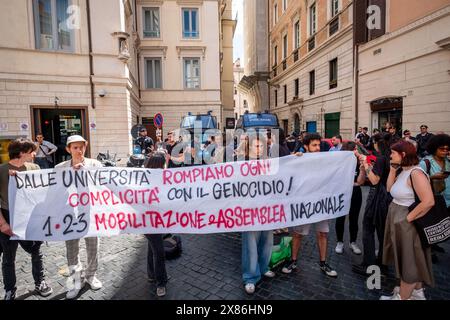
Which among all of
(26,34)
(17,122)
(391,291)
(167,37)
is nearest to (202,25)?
(167,37)

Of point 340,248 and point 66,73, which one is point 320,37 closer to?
point 66,73

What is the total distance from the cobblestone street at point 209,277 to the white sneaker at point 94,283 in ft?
0.19

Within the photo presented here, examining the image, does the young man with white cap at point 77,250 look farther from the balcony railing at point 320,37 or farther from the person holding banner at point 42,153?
the balcony railing at point 320,37

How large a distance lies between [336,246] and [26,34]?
1414 cm

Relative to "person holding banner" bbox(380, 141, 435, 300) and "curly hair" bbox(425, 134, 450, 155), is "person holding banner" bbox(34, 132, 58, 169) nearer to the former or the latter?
"person holding banner" bbox(380, 141, 435, 300)

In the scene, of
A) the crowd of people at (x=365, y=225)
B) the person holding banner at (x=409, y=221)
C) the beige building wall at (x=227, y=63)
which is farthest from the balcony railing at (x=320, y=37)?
the person holding banner at (x=409, y=221)

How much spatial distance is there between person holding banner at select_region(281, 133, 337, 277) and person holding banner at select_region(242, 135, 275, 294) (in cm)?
38

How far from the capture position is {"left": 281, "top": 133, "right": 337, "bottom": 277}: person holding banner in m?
3.62

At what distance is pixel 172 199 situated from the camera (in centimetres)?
339

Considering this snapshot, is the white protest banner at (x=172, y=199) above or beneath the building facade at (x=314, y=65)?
beneath

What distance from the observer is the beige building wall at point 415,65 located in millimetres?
9477

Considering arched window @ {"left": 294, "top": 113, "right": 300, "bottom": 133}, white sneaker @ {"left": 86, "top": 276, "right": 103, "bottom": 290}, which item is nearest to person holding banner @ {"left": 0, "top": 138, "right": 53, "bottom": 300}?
white sneaker @ {"left": 86, "top": 276, "right": 103, "bottom": 290}

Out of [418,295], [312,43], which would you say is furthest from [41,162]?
[312,43]

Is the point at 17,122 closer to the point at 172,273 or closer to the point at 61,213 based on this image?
the point at 61,213
